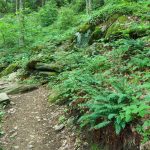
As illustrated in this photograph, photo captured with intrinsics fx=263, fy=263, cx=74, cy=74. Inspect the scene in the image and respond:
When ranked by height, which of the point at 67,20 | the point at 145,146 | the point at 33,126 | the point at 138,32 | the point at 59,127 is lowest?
the point at 67,20

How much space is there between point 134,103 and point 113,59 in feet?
11.9

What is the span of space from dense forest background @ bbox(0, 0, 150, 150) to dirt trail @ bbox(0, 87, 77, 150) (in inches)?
19.0

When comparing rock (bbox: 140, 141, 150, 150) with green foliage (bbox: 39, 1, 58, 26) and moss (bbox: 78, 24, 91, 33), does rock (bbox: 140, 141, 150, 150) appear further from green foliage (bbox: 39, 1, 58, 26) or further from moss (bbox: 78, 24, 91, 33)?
green foliage (bbox: 39, 1, 58, 26)

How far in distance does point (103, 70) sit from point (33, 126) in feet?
8.93

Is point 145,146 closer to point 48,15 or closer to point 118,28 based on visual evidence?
point 118,28

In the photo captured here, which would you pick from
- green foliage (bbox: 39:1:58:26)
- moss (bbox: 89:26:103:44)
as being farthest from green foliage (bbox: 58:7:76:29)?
moss (bbox: 89:26:103:44)

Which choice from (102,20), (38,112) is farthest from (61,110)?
(102,20)

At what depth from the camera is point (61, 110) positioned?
759 centimetres

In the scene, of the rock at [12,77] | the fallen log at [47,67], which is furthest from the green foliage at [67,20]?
the fallen log at [47,67]

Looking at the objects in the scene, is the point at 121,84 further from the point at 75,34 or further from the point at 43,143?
the point at 75,34

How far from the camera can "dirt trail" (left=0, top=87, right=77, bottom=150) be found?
6207 millimetres

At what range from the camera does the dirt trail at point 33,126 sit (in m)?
6.21

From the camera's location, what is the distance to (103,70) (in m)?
8.16

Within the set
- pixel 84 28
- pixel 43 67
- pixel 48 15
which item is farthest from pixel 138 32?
pixel 48 15
